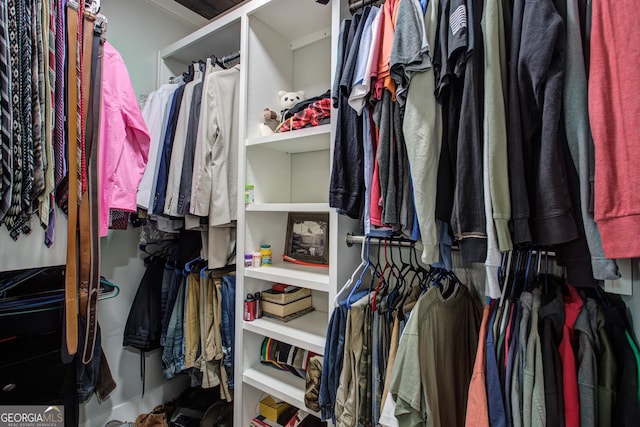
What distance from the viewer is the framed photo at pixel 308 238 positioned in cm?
148

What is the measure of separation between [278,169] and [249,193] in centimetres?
26

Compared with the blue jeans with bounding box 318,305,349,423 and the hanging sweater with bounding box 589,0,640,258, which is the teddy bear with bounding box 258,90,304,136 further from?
the hanging sweater with bounding box 589,0,640,258

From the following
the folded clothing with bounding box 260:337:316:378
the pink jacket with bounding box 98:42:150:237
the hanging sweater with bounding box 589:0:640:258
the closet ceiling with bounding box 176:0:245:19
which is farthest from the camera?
the closet ceiling with bounding box 176:0:245:19

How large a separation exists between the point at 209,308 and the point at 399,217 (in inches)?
45.1

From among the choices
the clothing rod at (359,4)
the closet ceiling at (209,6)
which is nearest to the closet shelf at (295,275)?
the clothing rod at (359,4)

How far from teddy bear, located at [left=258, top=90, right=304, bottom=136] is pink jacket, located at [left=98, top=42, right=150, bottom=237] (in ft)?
1.72

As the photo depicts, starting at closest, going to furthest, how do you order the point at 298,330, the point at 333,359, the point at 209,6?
1. the point at 333,359
2. the point at 298,330
3. the point at 209,6

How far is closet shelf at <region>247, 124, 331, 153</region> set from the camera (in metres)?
1.16

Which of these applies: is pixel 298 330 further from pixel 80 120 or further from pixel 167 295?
pixel 80 120

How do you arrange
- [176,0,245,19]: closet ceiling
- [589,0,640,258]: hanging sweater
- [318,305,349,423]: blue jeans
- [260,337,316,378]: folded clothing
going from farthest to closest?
[176,0,245,19]: closet ceiling < [260,337,316,378]: folded clothing < [318,305,349,423]: blue jeans < [589,0,640,258]: hanging sweater

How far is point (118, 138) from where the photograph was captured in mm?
1154

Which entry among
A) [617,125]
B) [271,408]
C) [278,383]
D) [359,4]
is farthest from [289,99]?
[271,408]

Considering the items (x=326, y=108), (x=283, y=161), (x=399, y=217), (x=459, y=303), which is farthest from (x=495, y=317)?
(x=283, y=161)

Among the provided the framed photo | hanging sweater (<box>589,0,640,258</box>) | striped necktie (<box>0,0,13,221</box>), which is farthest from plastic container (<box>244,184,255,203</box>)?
hanging sweater (<box>589,0,640,258</box>)
